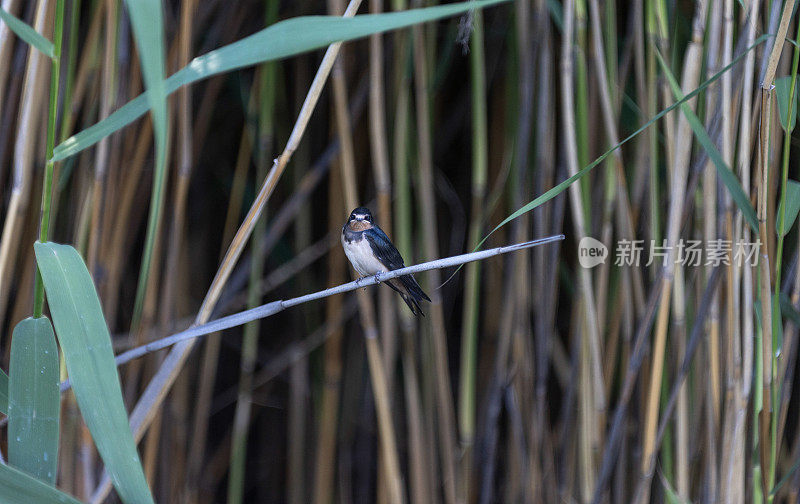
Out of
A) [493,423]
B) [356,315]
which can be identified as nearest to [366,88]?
[356,315]

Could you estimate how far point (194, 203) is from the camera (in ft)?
3.90

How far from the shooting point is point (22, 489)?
19.1 inches

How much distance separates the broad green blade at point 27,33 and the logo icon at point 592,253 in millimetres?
553

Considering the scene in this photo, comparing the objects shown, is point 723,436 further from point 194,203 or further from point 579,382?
point 194,203

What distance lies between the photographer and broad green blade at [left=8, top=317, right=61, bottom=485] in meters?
0.52

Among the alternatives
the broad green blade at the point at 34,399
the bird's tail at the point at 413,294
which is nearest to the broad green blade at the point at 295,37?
the broad green blade at the point at 34,399

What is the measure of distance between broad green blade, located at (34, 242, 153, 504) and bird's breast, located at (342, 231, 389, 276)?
49 centimetres

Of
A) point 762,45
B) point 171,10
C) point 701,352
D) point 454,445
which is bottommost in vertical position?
point 454,445

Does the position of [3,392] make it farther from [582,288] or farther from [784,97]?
[784,97]

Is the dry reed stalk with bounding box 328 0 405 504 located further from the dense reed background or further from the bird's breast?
the bird's breast

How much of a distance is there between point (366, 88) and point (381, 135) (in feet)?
0.74

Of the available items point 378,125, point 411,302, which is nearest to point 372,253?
point 411,302

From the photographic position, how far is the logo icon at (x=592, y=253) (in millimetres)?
826

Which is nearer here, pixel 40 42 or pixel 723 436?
pixel 40 42
